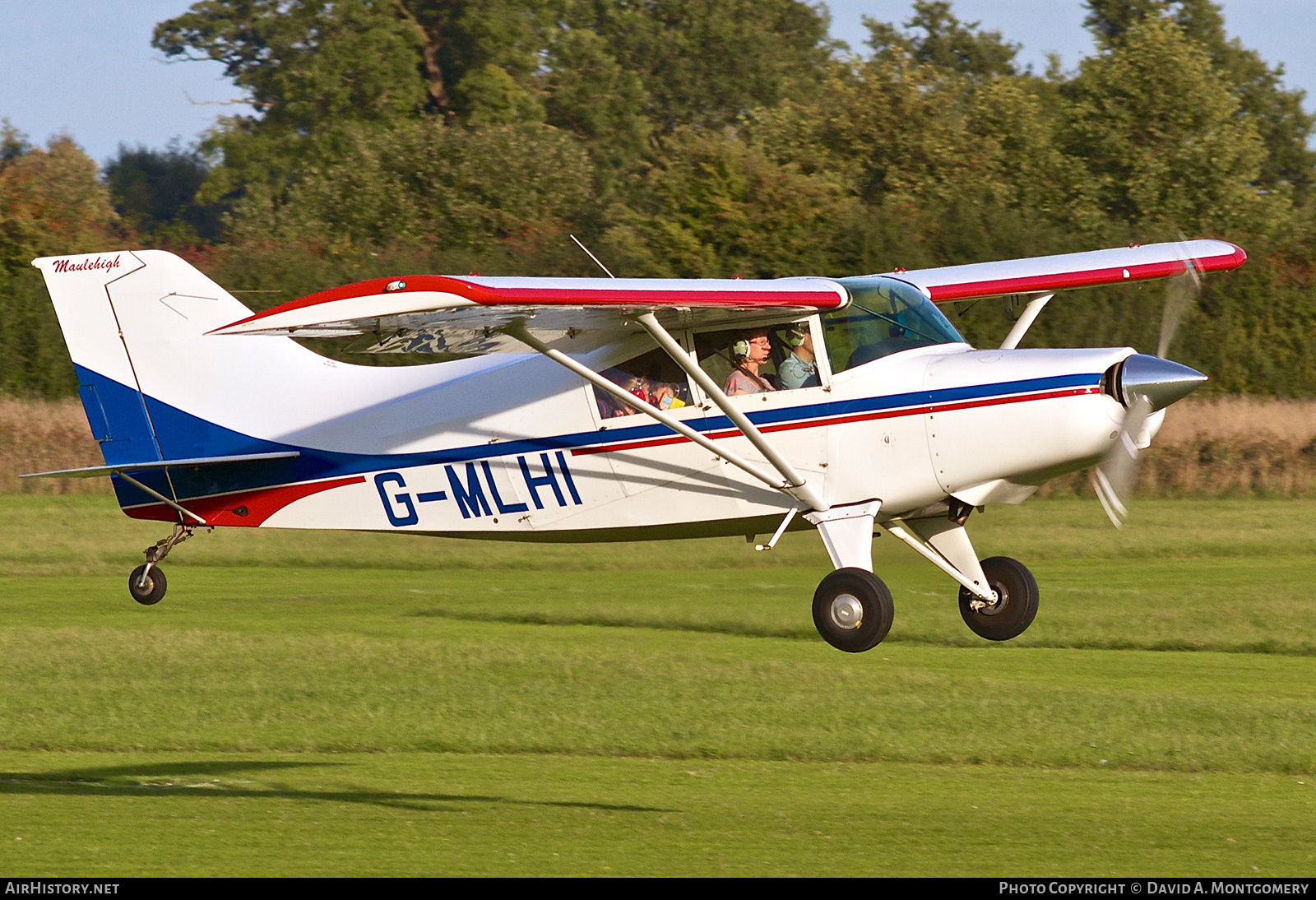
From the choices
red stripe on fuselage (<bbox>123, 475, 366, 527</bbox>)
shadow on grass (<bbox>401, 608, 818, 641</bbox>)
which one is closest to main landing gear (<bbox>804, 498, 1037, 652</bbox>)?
red stripe on fuselage (<bbox>123, 475, 366, 527</bbox>)

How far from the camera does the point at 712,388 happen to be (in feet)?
35.2

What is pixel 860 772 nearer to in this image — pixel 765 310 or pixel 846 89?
pixel 765 310

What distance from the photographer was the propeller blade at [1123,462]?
34.3 feet

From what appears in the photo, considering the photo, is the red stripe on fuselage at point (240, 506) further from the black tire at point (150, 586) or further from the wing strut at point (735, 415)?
the wing strut at point (735, 415)

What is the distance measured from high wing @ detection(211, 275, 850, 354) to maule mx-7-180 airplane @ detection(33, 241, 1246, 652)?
0.06ft

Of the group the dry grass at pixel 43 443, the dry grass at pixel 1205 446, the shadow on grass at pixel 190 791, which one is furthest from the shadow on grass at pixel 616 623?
the dry grass at pixel 1205 446

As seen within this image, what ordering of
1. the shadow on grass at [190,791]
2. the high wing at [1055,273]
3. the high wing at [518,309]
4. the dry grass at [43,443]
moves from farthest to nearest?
the dry grass at [43,443] < the shadow on grass at [190,791] < the high wing at [1055,273] < the high wing at [518,309]

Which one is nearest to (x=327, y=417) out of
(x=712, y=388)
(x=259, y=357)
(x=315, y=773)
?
(x=259, y=357)

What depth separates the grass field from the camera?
63.9 ft

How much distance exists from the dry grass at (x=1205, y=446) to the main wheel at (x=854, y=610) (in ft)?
78.7

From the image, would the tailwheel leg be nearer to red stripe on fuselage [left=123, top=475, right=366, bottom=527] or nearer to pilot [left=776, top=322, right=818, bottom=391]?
red stripe on fuselage [left=123, top=475, right=366, bottom=527]

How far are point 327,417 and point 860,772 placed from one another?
12223mm

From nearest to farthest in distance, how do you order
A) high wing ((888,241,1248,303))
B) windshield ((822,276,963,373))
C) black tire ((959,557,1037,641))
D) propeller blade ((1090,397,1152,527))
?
propeller blade ((1090,397,1152,527)) → windshield ((822,276,963,373)) → black tire ((959,557,1037,641)) → high wing ((888,241,1248,303))

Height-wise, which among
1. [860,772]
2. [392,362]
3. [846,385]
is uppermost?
[846,385]
